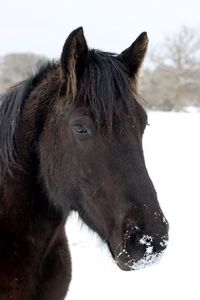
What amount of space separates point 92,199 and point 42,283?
0.77m

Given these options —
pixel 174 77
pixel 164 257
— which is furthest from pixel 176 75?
pixel 164 257

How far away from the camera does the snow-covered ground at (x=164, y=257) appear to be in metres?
5.84

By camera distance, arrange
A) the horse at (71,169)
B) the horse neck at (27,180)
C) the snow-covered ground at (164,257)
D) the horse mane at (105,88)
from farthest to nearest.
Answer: the snow-covered ground at (164,257) < the horse neck at (27,180) < the horse mane at (105,88) < the horse at (71,169)

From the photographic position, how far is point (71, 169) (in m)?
3.22

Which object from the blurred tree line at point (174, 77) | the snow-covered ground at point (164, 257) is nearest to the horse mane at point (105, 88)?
the snow-covered ground at point (164, 257)

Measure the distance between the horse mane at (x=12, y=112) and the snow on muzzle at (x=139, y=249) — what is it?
1.02m

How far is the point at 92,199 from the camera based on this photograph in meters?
3.10

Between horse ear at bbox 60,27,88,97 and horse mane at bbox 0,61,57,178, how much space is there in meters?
0.45

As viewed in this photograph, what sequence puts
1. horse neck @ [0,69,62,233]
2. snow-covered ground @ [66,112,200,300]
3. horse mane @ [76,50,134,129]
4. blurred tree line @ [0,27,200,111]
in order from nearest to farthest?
horse mane @ [76,50,134,129]
horse neck @ [0,69,62,233]
snow-covered ground @ [66,112,200,300]
blurred tree line @ [0,27,200,111]

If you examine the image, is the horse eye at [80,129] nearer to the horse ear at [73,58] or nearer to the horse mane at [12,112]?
the horse ear at [73,58]

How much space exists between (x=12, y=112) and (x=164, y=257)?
168 inches

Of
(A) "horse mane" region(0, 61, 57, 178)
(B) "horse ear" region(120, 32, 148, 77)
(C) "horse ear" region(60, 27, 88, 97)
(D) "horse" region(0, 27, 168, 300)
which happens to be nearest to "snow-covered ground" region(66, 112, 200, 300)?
(D) "horse" region(0, 27, 168, 300)

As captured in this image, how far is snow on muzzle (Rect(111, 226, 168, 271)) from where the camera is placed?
8.89 feet

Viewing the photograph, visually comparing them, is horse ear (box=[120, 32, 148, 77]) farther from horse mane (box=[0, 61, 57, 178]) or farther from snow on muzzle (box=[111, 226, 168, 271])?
snow on muzzle (box=[111, 226, 168, 271])
